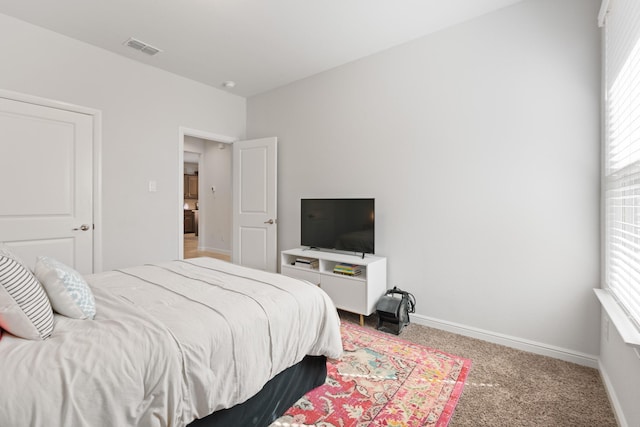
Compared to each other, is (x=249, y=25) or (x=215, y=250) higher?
(x=249, y=25)

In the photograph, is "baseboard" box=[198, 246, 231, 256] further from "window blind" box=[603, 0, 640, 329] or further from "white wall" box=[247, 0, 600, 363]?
"window blind" box=[603, 0, 640, 329]

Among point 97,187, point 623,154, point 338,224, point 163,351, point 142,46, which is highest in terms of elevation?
point 142,46

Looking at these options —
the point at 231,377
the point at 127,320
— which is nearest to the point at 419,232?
the point at 231,377

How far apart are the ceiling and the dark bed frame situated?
8.81 ft

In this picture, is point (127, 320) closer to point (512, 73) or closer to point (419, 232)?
point (419, 232)

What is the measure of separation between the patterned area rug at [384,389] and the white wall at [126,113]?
8.50 feet

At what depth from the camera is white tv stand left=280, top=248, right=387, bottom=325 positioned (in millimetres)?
2896

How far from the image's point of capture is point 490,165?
2605 mm

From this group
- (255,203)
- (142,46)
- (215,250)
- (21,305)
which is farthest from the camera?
(215,250)

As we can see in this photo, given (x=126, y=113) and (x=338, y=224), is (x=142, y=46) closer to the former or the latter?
(x=126, y=113)

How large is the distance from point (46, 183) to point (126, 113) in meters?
1.05

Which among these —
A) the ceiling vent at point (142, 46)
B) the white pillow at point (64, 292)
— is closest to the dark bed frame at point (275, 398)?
the white pillow at point (64, 292)

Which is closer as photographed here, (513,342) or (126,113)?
(513,342)

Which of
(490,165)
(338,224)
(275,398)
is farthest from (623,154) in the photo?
(275,398)
